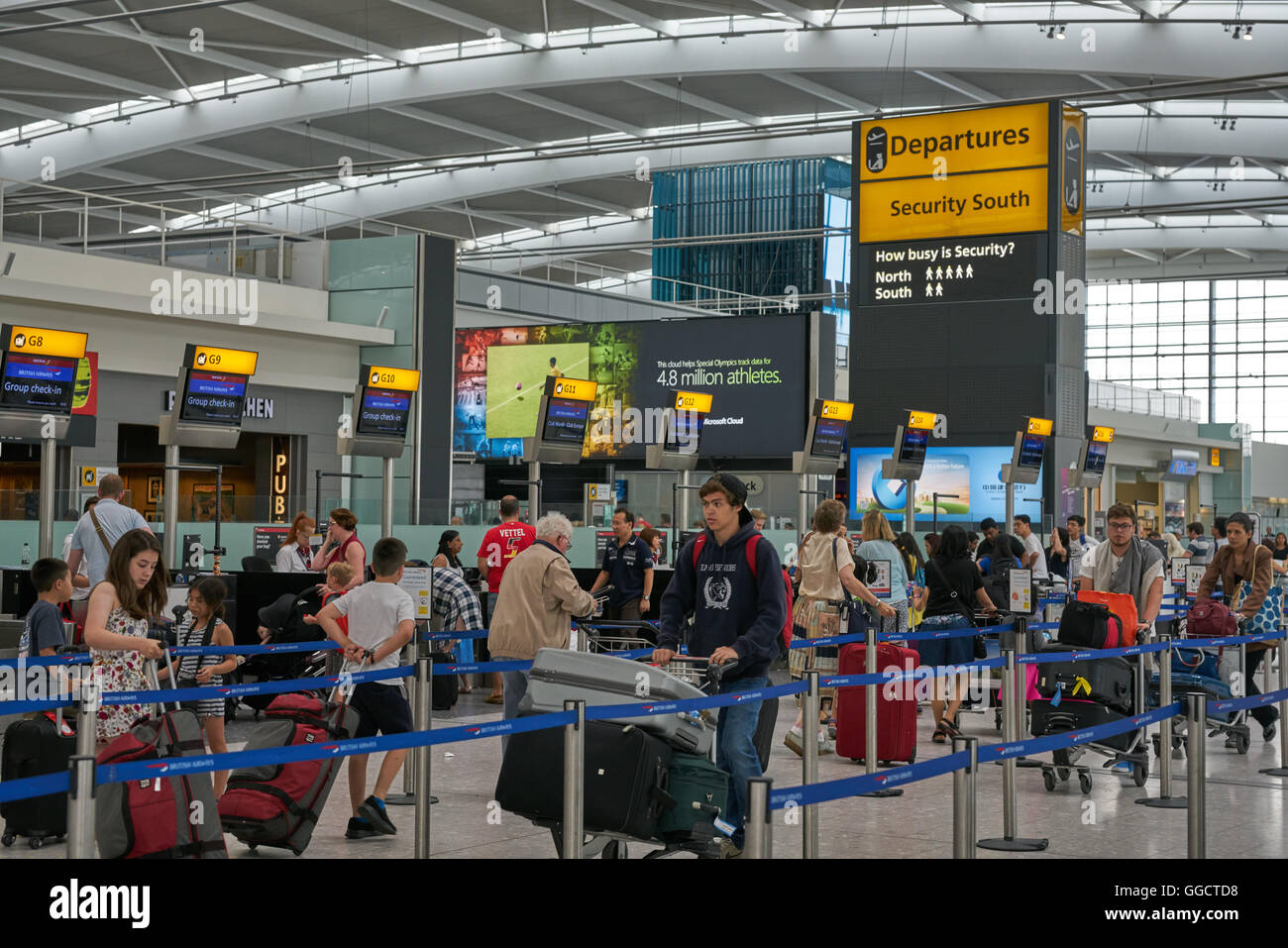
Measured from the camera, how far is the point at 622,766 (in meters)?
5.26

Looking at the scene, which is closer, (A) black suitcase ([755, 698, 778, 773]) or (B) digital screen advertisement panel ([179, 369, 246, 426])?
(A) black suitcase ([755, 698, 778, 773])

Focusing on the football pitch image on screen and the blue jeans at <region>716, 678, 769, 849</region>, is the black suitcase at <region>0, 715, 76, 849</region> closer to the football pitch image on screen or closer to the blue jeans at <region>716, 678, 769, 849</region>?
the blue jeans at <region>716, 678, 769, 849</region>

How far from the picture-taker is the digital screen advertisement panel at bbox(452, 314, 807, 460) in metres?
29.1

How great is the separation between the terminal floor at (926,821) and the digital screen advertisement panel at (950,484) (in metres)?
14.6

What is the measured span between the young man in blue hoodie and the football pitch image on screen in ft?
82.4

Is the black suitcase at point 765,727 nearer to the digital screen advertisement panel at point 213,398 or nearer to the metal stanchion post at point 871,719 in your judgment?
the metal stanchion post at point 871,719

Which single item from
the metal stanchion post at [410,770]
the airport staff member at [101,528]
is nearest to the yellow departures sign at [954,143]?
the airport staff member at [101,528]

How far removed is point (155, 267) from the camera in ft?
69.2

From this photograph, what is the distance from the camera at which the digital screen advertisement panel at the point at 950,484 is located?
23922 mm

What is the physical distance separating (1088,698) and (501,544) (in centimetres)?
535

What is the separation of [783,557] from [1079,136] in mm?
7934

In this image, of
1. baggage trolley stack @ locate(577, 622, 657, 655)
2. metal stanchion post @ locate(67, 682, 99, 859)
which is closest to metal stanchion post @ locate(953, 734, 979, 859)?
metal stanchion post @ locate(67, 682, 99, 859)

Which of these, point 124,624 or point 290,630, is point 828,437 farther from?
point 124,624

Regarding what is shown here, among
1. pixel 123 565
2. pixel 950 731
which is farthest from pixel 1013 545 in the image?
pixel 123 565
